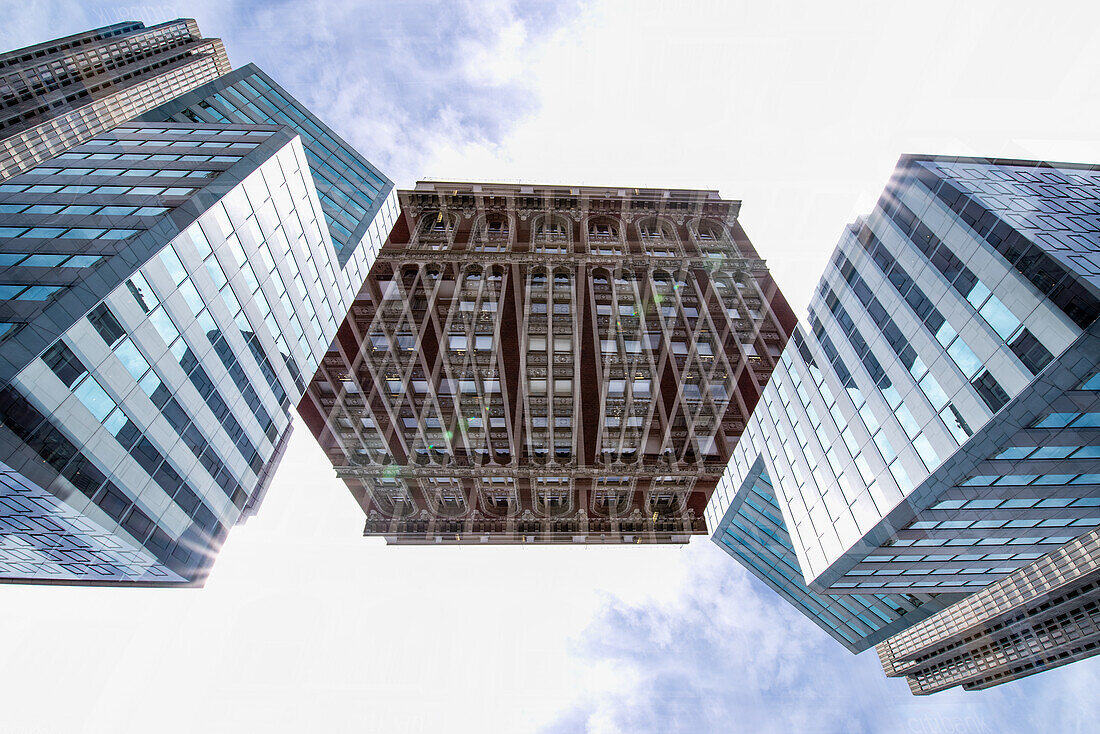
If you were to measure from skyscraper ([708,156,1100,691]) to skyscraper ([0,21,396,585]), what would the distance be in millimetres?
37830

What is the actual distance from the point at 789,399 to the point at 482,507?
111 feet

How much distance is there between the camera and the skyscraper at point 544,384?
46.7 meters

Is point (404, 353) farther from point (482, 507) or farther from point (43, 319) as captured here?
point (43, 319)

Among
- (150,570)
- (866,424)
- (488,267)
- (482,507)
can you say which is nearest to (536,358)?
(488,267)

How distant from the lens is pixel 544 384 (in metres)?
46.7

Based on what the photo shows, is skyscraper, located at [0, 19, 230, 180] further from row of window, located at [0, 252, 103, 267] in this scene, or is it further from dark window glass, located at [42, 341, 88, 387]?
dark window glass, located at [42, 341, 88, 387]

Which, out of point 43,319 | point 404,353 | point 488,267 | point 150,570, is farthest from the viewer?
point 488,267

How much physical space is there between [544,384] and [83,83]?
172746mm

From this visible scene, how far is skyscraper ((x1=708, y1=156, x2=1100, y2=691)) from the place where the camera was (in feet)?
67.5

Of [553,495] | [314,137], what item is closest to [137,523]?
[553,495]

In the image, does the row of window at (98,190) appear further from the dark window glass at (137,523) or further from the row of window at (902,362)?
the row of window at (902,362)

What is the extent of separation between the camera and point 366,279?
51188mm

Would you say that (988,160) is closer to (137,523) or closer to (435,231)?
(435,231)

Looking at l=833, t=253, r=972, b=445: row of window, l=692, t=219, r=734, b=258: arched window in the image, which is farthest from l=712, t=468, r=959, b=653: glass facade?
l=692, t=219, r=734, b=258: arched window
